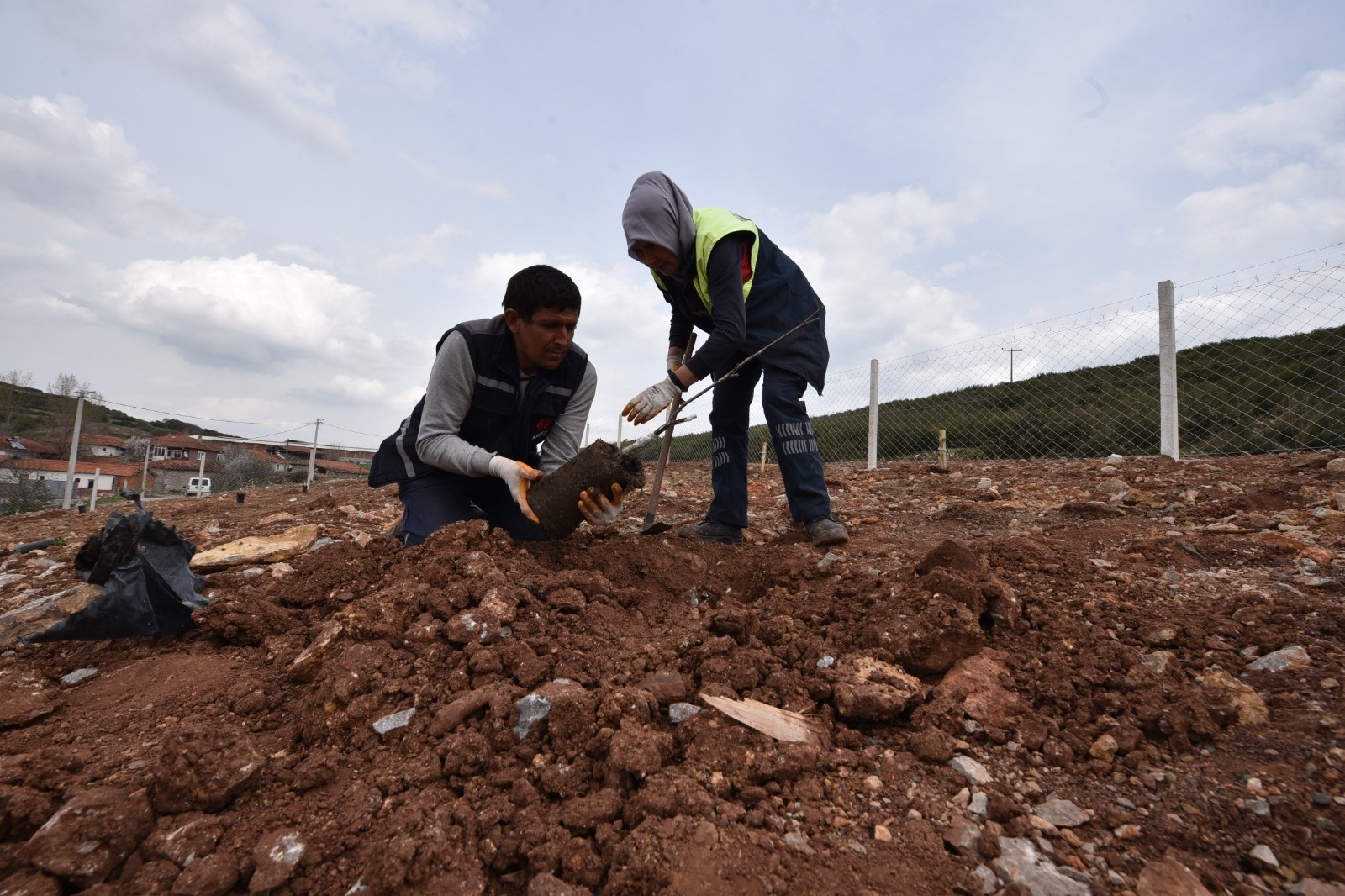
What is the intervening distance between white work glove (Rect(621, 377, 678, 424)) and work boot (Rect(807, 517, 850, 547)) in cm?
85

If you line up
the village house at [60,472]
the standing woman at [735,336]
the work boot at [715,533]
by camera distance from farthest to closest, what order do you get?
1. the village house at [60,472]
2. the work boot at [715,533]
3. the standing woman at [735,336]

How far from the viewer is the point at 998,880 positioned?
89 centimetres

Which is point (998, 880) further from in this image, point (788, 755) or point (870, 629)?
point (870, 629)

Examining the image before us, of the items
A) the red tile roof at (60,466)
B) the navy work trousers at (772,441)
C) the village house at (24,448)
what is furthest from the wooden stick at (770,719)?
the village house at (24,448)

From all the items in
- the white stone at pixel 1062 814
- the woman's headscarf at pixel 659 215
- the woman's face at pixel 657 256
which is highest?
the woman's headscarf at pixel 659 215

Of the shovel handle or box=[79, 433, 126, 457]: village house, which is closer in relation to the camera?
the shovel handle

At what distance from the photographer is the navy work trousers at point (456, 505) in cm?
260

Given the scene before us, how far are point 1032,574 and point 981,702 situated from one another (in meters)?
0.71

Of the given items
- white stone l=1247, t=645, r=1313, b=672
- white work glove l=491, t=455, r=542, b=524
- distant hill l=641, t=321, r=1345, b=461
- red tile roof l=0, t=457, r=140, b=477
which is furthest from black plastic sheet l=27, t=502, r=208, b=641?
red tile roof l=0, t=457, r=140, b=477

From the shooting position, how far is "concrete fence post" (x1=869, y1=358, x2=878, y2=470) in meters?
7.36

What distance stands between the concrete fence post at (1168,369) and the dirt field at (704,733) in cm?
352

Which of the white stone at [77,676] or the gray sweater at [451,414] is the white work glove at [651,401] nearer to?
the gray sweater at [451,414]

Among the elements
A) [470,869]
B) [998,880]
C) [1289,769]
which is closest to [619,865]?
[470,869]

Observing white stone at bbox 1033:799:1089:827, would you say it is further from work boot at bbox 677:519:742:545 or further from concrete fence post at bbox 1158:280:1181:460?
concrete fence post at bbox 1158:280:1181:460
